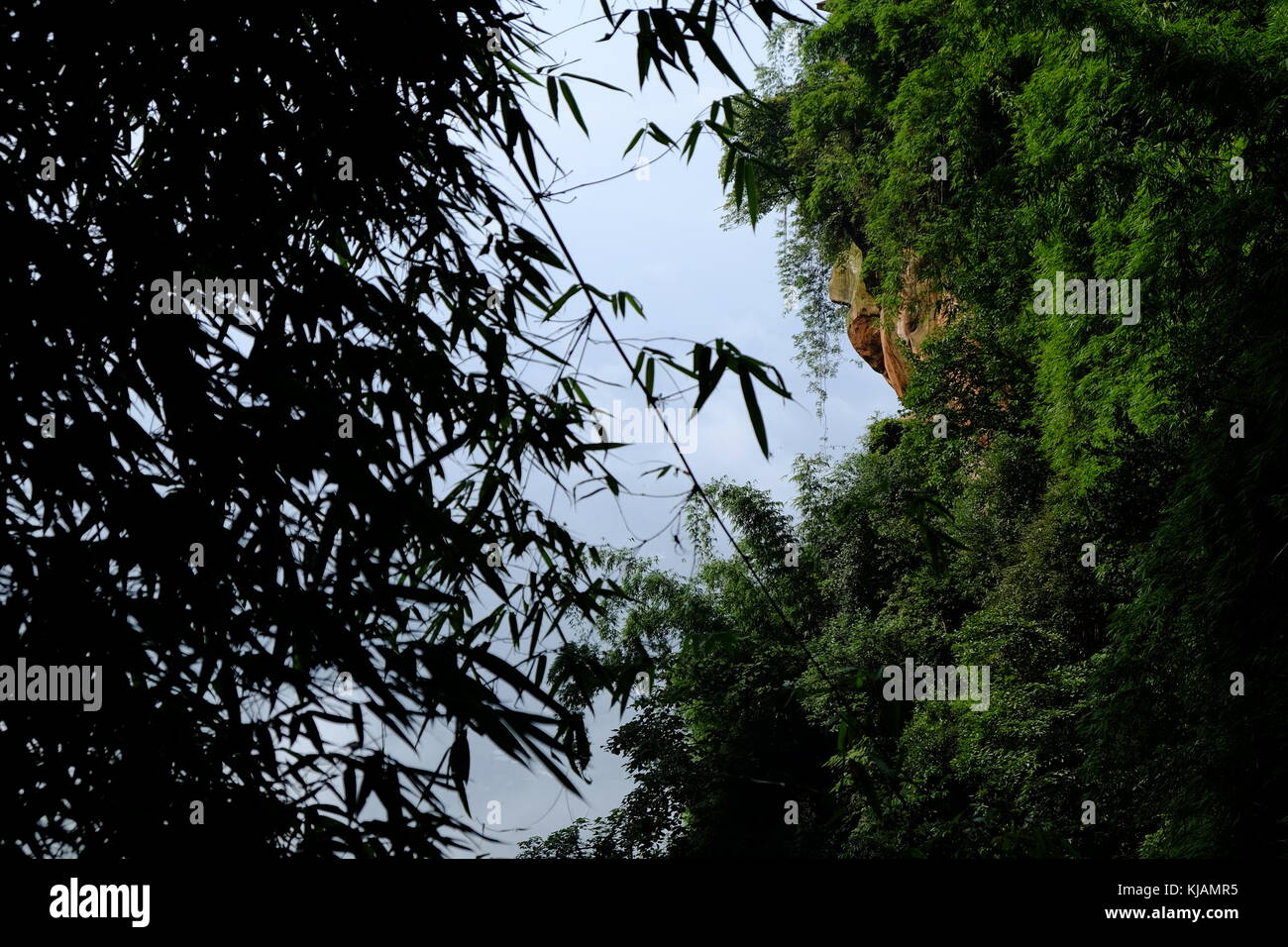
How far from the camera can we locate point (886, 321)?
13.2 m

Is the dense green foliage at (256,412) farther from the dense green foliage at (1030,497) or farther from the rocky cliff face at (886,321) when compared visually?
the rocky cliff face at (886,321)

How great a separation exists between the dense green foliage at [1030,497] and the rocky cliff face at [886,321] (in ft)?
1.53

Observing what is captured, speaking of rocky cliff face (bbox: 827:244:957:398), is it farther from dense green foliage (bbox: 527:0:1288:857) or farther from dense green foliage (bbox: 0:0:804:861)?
dense green foliage (bbox: 0:0:804:861)

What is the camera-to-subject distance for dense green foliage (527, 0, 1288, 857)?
200 inches

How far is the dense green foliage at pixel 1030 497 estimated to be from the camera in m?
5.07

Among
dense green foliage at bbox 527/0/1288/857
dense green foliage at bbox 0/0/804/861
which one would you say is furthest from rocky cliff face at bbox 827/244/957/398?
dense green foliage at bbox 0/0/804/861

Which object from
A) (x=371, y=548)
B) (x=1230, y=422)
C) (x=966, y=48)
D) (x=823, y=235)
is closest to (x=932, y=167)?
(x=966, y=48)

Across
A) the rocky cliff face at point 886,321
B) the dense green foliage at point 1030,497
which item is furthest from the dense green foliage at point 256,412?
the rocky cliff face at point 886,321

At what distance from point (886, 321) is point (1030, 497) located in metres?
3.95

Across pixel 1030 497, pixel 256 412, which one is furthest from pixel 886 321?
pixel 256 412

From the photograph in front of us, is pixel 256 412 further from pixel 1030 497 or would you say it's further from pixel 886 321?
pixel 886 321

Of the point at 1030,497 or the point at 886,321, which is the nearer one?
the point at 1030,497

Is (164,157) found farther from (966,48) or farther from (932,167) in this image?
(932,167)

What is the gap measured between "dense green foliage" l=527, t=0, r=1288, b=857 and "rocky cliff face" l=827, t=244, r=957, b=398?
1.53ft
